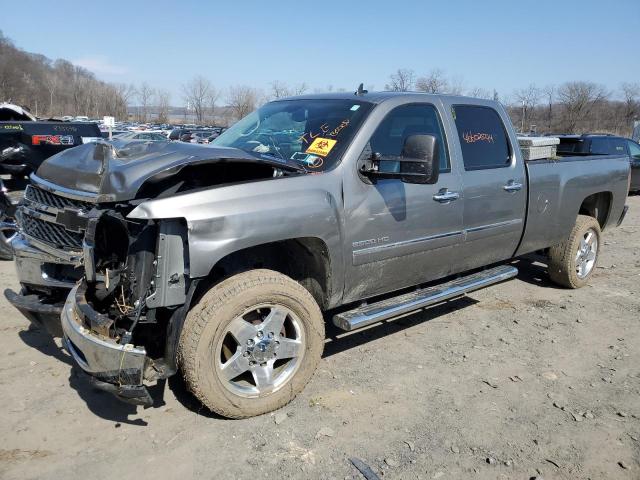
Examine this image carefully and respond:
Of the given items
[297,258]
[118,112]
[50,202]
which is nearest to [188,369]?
[297,258]

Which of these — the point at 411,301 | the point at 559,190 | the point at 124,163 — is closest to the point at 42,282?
the point at 124,163

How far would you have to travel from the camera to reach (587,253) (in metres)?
6.15

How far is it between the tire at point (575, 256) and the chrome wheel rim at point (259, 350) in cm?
372

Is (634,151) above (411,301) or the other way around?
above

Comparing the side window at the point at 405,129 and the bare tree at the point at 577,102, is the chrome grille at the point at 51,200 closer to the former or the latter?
the side window at the point at 405,129

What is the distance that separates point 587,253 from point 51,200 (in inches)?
219

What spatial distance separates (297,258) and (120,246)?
114 cm

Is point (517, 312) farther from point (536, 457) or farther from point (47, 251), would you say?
point (47, 251)

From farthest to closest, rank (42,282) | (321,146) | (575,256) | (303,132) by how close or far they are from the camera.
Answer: (575,256)
(303,132)
(321,146)
(42,282)

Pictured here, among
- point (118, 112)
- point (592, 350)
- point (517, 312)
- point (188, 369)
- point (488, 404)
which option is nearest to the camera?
point (188, 369)

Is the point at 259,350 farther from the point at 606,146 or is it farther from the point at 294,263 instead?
the point at 606,146

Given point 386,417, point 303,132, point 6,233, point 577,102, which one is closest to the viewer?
point 386,417

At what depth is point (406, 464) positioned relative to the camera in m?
A: 2.86

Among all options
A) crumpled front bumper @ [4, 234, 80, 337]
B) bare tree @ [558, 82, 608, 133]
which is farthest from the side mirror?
bare tree @ [558, 82, 608, 133]
